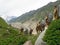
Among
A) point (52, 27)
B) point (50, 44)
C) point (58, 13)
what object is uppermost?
point (58, 13)

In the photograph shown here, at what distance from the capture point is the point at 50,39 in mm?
24688

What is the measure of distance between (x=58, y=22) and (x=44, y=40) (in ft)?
7.52

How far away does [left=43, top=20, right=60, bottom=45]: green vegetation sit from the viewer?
78.8ft

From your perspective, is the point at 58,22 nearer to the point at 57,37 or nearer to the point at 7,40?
the point at 57,37

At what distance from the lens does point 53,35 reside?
24.8m

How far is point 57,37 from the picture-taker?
24234mm

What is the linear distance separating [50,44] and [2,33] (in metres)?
18.0

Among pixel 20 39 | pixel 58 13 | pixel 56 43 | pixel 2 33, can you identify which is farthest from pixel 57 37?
pixel 2 33

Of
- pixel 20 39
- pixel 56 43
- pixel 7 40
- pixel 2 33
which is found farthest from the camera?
pixel 2 33

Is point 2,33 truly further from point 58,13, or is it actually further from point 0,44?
point 58,13

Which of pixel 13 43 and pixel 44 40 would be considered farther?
pixel 13 43

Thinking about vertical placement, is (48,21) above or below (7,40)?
above

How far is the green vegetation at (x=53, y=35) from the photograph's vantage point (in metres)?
24.0

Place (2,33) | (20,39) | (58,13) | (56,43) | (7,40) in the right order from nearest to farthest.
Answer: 1. (56,43)
2. (58,13)
3. (20,39)
4. (7,40)
5. (2,33)
